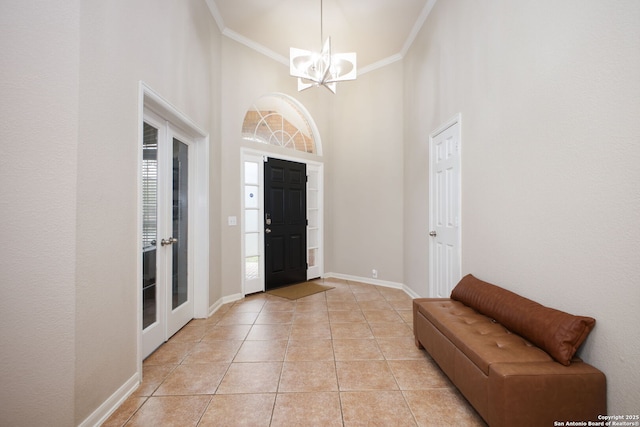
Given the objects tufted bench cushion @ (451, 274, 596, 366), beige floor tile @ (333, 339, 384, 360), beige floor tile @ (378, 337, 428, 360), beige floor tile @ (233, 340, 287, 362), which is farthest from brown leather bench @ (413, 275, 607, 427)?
beige floor tile @ (233, 340, 287, 362)

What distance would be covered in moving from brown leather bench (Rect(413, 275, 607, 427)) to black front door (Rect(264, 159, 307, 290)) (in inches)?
119

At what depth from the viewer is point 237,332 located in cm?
300

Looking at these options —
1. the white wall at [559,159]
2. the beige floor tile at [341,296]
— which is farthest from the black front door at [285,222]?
the white wall at [559,159]

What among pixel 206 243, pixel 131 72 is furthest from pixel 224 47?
pixel 206 243

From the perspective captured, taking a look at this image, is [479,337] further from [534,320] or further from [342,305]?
[342,305]

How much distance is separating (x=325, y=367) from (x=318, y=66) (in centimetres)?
328

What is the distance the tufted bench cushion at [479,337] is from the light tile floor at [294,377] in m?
0.44

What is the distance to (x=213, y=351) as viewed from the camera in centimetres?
258

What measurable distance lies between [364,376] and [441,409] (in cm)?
56

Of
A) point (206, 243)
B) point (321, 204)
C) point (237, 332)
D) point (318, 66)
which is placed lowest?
point (237, 332)

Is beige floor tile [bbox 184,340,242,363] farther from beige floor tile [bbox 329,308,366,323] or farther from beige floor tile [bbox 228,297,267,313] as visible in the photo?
beige floor tile [bbox 329,308,366,323]

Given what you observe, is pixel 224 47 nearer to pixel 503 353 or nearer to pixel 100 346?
pixel 100 346

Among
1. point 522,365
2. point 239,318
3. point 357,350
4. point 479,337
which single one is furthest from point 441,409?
point 239,318

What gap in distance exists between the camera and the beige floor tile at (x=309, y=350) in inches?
96.4
